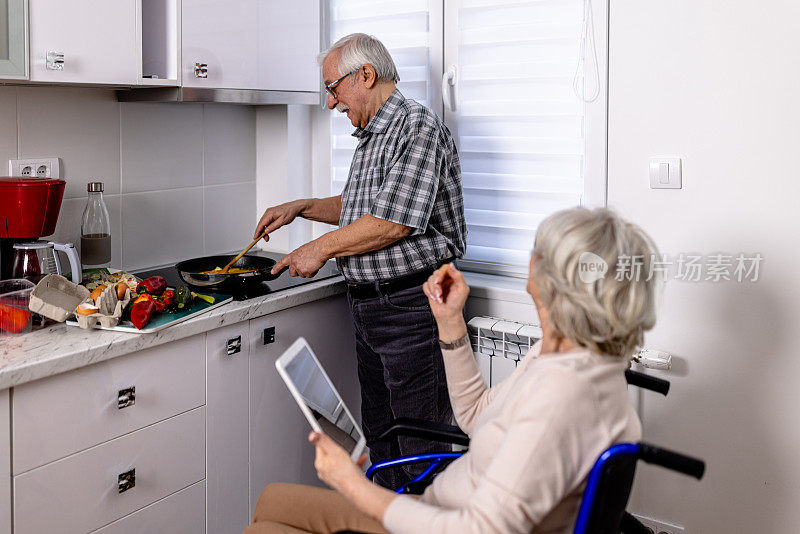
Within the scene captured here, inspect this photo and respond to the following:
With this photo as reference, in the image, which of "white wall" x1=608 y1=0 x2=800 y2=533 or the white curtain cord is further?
the white curtain cord

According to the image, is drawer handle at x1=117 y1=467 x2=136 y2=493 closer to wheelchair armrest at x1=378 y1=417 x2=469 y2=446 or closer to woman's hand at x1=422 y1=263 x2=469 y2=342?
wheelchair armrest at x1=378 y1=417 x2=469 y2=446

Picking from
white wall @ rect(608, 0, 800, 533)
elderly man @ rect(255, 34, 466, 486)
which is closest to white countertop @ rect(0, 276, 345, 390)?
elderly man @ rect(255, 34, 466, 486)

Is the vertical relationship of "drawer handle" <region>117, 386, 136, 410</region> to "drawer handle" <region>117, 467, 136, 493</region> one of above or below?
above

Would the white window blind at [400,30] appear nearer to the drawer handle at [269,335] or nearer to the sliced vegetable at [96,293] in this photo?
the drawer handle at [269,335]

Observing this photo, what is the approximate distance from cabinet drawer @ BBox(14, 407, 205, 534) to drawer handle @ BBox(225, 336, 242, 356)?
0.18 metres

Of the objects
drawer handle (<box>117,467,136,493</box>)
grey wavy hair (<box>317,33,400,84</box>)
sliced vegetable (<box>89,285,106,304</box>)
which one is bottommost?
drawer handle (<box>117,467,136,493</box>)

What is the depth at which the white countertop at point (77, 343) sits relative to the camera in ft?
5.43

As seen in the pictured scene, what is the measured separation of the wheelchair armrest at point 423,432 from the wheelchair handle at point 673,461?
1.70ft

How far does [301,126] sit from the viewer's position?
2.95 meters

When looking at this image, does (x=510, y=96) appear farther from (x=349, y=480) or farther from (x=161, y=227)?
(x=349, y=480)

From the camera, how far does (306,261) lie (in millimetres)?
2193

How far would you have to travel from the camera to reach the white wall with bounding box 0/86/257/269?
224cm

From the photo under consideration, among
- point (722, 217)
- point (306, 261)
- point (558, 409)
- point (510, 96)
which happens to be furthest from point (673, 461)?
point (510, 96)

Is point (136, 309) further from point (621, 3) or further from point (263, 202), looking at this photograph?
point (621, 3)
